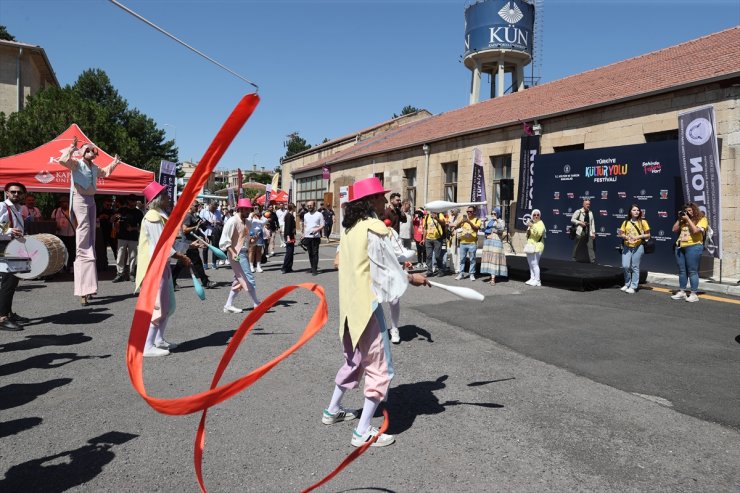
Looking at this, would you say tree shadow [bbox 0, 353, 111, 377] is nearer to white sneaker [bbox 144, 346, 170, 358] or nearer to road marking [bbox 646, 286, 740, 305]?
white sneaker [bbox 144, 346, 170, 358]

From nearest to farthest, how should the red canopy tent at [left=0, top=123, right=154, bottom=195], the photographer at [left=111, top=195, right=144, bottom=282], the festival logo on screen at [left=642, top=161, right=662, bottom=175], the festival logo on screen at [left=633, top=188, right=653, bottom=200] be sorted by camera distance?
the red canopy tent at [left=0, top=123, right=154, bottom=195] → the photographer at [left=111, top=195, right=144, bottom=282] → the festival logo on screen at [left=642, top=161, right=662, bottom=175] → the festival logo on screen at [left=633, top=188, right=653, bottom=200]

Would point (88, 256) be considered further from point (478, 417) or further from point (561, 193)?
point (561, 193)

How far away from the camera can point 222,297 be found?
9539 millimetres

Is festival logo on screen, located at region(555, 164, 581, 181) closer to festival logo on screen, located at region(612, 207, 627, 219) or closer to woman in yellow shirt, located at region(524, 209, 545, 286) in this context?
festival logo on screen, located at region(612, 207, 627, 219)

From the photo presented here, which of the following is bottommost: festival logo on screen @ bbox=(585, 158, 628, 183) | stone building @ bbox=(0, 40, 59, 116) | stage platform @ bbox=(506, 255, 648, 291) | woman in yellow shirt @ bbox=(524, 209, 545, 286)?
stage platform @ bbox=(506, 255, 648, 291)

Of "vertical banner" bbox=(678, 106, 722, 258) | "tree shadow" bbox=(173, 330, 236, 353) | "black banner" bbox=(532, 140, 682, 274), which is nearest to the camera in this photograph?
"tree shadow" bbox=(173, 330, 236, 353)

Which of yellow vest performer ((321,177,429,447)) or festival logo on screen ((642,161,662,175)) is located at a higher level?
festival logo on screen ((642,161,662,175))

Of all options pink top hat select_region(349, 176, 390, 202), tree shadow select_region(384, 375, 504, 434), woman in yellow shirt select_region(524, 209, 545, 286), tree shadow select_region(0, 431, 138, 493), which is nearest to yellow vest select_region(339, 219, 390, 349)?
pink top hat select_region(349, 176, 390, 202)

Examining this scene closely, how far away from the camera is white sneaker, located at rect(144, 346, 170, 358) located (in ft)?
18.2

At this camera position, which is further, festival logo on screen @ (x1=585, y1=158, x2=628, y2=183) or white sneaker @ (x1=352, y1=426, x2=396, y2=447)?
festival logo on screen @ (x1=585, y1=158, x2=628, y2=183)

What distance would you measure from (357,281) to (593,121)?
47.6 feet

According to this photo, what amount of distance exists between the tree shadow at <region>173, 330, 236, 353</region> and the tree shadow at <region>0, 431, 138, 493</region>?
2.43 meters

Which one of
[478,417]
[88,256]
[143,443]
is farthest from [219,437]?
[88,256]

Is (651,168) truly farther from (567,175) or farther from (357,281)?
(357,281)
